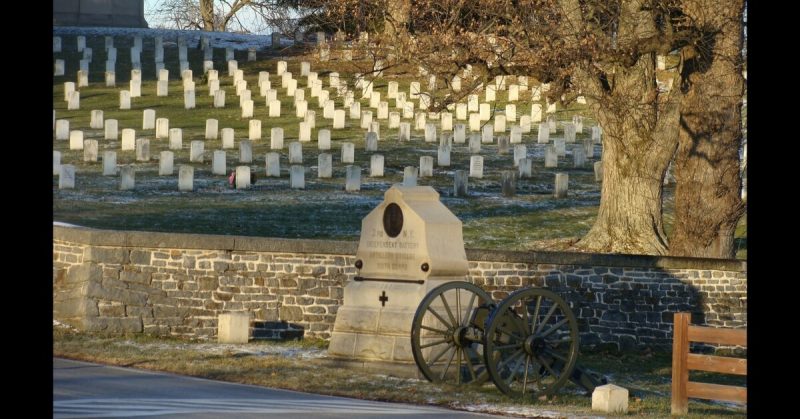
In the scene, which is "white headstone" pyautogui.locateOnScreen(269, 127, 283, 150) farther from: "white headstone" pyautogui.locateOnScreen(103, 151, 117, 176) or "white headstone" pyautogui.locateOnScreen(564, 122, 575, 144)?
"white headstone" pyautogui.locateOnScreen(564, 122, 575, 144)

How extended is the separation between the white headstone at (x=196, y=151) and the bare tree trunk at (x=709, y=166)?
36.4 ft

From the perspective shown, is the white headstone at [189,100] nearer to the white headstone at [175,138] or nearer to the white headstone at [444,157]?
the white headstone at [175,138]

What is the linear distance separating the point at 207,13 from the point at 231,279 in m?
49.0

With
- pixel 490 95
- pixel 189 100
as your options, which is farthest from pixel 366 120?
pixel 490 95

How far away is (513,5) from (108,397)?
1153 centimetres

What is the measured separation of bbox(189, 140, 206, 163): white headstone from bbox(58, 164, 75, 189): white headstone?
3.78 m

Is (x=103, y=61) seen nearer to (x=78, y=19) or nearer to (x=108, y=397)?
(x=78, y=19)

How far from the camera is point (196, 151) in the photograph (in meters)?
28.7

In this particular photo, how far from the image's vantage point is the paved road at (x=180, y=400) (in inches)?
426

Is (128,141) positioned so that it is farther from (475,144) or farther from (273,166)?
(475,144)

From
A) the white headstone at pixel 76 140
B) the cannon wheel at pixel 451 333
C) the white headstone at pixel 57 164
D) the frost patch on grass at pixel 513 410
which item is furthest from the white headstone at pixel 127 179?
the frost patch on grass at pixel 513 410

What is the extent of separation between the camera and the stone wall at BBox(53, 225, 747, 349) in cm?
1855
